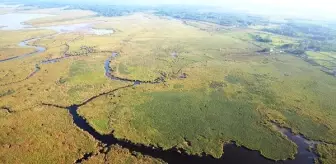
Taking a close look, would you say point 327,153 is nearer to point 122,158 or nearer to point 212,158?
point 212,158

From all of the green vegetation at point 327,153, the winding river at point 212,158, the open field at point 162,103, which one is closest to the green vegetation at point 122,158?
the open field at point 162,103

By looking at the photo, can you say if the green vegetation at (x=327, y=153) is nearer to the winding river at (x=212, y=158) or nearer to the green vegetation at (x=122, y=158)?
the winding river at (x=212, y=158)

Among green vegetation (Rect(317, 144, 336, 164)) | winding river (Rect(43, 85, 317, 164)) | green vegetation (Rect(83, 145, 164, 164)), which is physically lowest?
green vegetation (Rect(83, 145, 164, 164))

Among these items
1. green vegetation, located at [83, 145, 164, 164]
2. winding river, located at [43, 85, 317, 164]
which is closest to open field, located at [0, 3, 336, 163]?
green vegetation, located at [83, 145, 164, 164]

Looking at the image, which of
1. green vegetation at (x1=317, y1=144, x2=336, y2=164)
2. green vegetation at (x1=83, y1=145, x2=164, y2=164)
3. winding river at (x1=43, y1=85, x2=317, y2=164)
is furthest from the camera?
green vegetation at (x1=317, y1=144, x2=336, y2=164)

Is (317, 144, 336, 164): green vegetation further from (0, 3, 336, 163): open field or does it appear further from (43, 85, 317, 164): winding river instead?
(43, 85, 317, 164): winding river

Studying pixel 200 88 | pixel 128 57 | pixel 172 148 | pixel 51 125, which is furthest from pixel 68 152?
pixel 128 57

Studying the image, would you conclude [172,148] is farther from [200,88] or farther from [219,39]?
[219,39]

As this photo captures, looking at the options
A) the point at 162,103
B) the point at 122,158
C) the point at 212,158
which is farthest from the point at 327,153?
the point at 122,158
